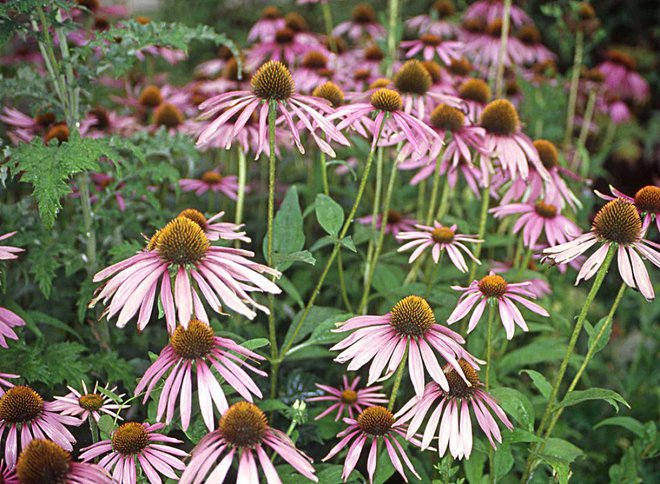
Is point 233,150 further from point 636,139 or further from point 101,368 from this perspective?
point 636,139

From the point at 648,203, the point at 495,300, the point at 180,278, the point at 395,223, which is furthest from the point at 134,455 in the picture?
the point at 395,223

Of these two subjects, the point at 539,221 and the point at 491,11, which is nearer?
the point at 539,221

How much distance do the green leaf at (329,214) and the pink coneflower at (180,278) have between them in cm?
25

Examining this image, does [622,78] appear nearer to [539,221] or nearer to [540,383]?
[539,221]

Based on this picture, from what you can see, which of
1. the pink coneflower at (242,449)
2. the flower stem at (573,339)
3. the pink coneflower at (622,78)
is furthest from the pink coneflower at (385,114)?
the pink coneflower at (622,78)

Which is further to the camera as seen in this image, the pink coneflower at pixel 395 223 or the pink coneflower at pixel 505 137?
the pink coneflower at pixel 395 223

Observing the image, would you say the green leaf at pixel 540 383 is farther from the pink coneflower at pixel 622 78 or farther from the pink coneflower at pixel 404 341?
the pink coneflower at pixel 622 78

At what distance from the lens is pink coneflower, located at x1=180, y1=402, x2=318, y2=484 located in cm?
86

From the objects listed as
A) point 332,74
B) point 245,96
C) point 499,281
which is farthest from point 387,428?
point 332,74

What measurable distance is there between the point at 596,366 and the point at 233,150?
1.38m

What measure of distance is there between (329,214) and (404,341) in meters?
0.31

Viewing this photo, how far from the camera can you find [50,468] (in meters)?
0.83

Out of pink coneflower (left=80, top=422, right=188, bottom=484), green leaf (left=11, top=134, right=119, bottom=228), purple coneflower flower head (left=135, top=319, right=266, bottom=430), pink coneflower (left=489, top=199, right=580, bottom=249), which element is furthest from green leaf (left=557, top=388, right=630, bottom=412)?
green leaf (left=11, top=134, right=119, bottom=228)

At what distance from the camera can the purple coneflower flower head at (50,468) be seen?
2.70 ft
